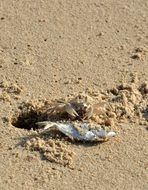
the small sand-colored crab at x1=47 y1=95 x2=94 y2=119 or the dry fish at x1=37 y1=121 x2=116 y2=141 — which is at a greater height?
the small sand-colored crab at x1=47 y1=95 x2=94 y2=119

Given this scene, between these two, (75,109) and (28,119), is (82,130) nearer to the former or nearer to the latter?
(75,109)

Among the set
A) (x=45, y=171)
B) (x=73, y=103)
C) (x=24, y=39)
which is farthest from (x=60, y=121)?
(x=24, y=39)

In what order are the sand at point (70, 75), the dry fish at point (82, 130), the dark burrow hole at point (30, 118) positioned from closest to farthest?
the sand at point (70, 75)
the dry fish at point (82, 130)
the dark burrow hole at point (30, 118)

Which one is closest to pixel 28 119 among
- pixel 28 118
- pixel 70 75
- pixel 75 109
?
pixel 28 118

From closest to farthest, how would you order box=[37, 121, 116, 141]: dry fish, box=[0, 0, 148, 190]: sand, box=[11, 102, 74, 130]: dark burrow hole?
1. box=[0, 0, 148, 190]: sand
2. box=[37, 121, 116, 141]: dry fish
3. box=[11, 102, 74, 130]: dark burrow hole

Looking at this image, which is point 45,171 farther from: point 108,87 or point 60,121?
point 108,87
